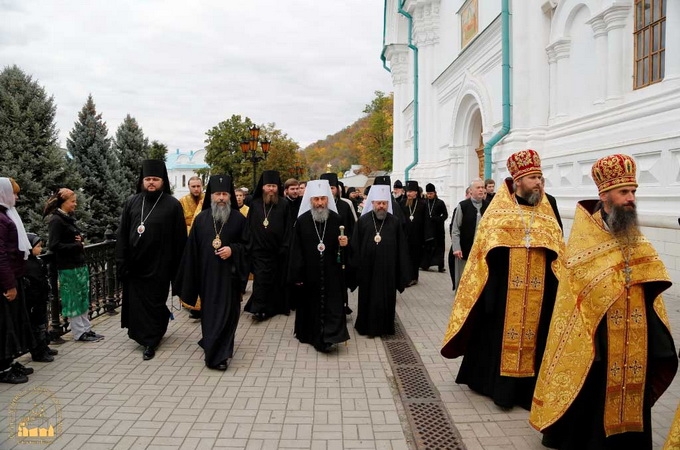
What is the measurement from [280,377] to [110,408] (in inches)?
61.0

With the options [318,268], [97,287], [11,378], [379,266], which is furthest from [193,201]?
[11,378]

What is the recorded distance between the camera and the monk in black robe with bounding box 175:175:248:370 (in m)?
5.41

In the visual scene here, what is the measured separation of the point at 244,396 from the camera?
462 cm

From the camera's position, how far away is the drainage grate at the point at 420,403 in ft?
12.5

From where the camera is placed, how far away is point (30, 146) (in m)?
13.0

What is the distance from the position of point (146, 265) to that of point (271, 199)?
2375 millimetres

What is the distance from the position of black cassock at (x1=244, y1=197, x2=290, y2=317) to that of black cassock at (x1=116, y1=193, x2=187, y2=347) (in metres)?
1.70

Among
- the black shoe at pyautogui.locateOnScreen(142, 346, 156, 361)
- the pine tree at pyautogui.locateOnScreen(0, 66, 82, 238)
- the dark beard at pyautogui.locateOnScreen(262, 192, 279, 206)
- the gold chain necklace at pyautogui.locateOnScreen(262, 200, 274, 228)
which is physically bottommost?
the black shoe at pyautogui.locateOnScreen(142, 346, 156, 361)

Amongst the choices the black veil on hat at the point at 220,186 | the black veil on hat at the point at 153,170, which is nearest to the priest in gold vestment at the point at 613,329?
the black veil on hat at the point at 220,186

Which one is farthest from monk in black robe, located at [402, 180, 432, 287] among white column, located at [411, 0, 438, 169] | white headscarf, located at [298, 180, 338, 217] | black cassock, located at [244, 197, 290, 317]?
white column, located at [411, 0, 438, 169]

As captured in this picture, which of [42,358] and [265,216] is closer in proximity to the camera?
[42,358]

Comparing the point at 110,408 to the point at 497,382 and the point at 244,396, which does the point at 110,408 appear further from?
the point at 497,382

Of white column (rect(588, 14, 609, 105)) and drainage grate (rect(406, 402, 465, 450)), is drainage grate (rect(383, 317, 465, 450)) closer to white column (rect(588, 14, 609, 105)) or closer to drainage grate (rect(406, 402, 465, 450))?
drainage grate (rect(406, 402, 465, 450))

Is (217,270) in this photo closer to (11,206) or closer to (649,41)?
(11,206)
